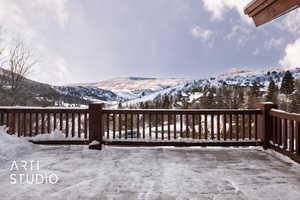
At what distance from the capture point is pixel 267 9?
98.7 inches

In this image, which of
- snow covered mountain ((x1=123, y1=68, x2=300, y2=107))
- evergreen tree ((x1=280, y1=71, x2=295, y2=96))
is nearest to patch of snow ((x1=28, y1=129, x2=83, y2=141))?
evergreen tree ((x1=280, y1=71, x2=295, y2=96))

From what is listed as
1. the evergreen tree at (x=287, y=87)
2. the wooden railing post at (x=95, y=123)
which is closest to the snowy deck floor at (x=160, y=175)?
the wooden railing post at (x=95, y=123)

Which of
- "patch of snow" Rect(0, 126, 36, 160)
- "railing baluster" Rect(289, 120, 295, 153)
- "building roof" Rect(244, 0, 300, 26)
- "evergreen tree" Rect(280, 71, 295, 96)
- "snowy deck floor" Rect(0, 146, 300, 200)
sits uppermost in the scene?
"evergreen tree" Rect(280, 71, 295, 96)

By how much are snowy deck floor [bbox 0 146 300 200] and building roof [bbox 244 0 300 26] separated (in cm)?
205

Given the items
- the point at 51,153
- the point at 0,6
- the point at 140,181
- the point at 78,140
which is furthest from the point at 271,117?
the point at 0,6

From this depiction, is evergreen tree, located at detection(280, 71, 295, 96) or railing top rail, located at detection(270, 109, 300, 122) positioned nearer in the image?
railing top rail, located at detection(270, 109, 300, 122)

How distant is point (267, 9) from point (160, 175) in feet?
8.30

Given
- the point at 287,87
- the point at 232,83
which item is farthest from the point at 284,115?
the point at 232,83

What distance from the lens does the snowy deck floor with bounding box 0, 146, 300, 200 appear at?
7.95ft

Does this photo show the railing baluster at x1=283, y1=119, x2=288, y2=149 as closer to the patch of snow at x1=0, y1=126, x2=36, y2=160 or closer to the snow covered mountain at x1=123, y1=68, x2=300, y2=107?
the patch of snow at x1=0, y1=126, x2=36, y2=160

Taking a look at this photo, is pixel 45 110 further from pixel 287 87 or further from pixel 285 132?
pixel 287 87

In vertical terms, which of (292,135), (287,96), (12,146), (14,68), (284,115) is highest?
(14,68)

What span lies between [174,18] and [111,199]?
37.7 feet

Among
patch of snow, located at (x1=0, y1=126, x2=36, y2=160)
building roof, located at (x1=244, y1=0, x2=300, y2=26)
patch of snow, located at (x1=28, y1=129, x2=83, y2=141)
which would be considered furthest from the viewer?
patch of snow, located at (x1=28, y1=129, x2=83, y2=141)
